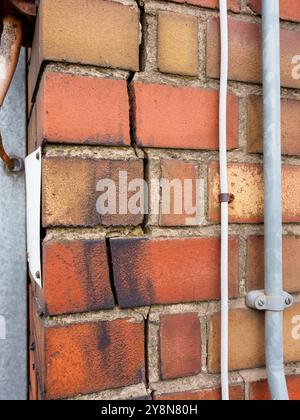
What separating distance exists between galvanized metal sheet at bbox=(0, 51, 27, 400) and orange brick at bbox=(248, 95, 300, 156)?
1.49ft

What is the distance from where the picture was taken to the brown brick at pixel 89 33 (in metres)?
0.51

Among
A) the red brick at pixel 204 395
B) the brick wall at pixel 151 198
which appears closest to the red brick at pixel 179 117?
the brick wall at pixel 151 198

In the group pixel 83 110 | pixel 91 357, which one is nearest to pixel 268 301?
pixel 91 357

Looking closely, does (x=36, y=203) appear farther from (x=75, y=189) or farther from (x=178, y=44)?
(x=178, y=44)

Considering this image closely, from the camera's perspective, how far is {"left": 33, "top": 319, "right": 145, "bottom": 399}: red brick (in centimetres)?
52

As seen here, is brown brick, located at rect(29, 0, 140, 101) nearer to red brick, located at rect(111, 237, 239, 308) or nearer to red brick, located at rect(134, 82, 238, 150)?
red brick, located at rect(134, 82, 238, 150)

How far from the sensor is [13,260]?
2.56ft

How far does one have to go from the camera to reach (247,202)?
1.96 ft

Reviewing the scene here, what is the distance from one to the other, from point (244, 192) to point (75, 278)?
28 centimetres


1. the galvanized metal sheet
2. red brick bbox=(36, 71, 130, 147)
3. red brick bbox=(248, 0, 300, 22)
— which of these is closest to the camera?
red brick bbox=(36, 71, 130, 147)

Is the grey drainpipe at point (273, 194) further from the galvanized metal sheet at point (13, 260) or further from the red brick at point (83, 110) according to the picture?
the galvanized metal sheet at point (13, 260)

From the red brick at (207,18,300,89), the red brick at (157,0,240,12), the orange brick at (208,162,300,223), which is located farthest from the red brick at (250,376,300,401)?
the red brick at (157,0,240,12)

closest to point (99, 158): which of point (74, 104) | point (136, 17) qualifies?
point (74, 104)
